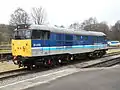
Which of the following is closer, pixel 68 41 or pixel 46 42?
pixel 46 42

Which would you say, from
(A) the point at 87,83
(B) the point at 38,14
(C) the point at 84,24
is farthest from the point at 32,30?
(C) the point at 84,24

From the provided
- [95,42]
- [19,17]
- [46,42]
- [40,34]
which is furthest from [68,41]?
[19,17]

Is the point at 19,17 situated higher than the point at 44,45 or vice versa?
the point at 19,17

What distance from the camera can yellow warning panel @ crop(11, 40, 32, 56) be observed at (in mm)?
18016

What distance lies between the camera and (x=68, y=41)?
925 inches

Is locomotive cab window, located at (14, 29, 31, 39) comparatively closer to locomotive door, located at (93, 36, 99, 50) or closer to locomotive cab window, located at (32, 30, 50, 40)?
locomotive cab window, located at (32, 30, 50, 40)

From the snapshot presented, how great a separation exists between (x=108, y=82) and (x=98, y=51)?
65.2ft

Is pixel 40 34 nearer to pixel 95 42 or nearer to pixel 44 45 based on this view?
pixel 44 45

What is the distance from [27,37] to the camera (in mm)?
18281

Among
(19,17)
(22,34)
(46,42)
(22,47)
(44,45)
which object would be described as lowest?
(22,47)

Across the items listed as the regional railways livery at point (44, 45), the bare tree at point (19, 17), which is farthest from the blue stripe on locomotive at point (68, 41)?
the bare tree at point (19, 17)

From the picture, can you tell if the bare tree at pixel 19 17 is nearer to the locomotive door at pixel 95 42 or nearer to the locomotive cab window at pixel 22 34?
the locomotive door at pixel 95 42

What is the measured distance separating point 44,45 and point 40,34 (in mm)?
956

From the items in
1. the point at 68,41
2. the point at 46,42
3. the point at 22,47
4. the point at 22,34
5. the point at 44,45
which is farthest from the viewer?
the point at 68,41
